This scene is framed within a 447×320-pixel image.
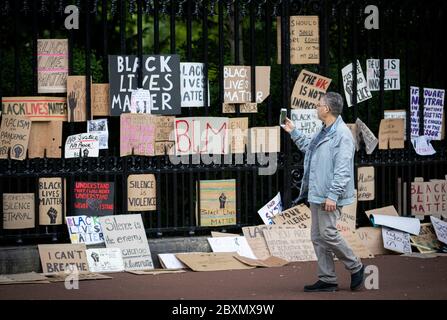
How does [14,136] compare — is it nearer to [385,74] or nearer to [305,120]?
[305,120]

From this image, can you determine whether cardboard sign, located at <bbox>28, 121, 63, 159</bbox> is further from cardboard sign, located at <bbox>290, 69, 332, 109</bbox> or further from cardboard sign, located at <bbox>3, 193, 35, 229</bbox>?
cardboard sign, located at <bbox>290, 69, 332, 109</bbox>

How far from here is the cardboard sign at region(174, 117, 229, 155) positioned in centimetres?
1198

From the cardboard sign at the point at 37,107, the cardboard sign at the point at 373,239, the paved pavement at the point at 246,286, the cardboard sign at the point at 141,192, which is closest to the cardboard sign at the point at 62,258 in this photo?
the paved pavement at the point at 246,286

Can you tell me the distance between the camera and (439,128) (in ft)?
44.6

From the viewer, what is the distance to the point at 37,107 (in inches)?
446

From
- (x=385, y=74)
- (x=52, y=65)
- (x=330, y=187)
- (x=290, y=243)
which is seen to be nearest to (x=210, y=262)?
(x=290, y=243)

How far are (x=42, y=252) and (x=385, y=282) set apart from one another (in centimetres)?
357

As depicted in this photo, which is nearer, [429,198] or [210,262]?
[210,262]

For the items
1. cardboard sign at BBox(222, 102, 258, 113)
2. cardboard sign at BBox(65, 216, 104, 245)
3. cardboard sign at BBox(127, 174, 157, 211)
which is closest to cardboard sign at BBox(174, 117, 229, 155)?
cardboard sign at BBox(222, 102, 258, 113)

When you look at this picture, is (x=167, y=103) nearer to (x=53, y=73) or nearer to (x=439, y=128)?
(x=53, y=73)

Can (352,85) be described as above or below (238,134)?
above

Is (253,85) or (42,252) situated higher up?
(253,85)

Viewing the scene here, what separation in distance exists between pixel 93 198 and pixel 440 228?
445cm

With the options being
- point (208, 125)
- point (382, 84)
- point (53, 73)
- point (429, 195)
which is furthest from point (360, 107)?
point (53, 73)
